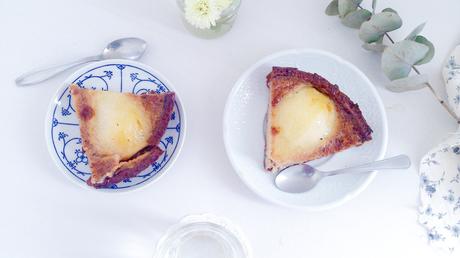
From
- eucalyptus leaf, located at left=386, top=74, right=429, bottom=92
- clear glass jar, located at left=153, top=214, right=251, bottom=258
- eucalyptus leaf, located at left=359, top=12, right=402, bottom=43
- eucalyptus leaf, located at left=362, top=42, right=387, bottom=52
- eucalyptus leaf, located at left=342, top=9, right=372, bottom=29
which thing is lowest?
clear glass jar, located at left=153, top=214, right=251, bottom=258

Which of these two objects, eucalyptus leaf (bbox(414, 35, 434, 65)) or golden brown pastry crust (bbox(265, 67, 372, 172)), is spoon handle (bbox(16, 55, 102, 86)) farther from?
eucalyptus leaf (bbox(414, 35, 434, 65))

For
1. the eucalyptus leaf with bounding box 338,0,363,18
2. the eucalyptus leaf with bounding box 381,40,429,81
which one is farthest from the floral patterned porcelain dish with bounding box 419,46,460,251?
the eucalyptus leaf with bounding box 338,0,363,18

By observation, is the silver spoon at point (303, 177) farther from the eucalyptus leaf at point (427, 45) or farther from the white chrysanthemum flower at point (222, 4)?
the white chrysanthemum flower at point (222, 4)

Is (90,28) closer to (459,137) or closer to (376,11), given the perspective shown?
(376,11)

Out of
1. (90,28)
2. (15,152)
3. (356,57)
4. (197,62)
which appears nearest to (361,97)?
(356,57)

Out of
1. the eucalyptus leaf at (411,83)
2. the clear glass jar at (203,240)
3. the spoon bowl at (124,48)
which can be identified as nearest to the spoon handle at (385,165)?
the eucalyptus leaf at (411,83)

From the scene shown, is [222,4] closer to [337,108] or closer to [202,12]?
[202,12]
